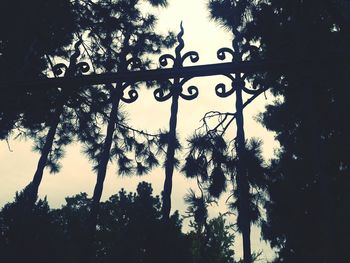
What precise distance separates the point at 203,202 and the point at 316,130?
60.7 inches

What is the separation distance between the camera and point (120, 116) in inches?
241

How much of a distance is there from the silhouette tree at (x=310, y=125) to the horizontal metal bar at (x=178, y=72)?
2cm

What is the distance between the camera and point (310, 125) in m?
1.91

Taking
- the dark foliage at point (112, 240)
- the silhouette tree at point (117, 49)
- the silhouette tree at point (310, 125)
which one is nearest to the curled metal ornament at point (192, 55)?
the silhouette tree at point (310, 125)

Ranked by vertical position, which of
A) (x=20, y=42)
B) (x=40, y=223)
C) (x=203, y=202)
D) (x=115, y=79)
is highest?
(x=20, y=42)

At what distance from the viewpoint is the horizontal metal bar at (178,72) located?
1961 millimetres

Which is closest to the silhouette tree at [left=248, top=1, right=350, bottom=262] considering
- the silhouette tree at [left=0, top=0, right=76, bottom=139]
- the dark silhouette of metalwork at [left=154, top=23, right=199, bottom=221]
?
the dark silhouette of metalwork at [left=154, top=23, right=199, bottom=221]

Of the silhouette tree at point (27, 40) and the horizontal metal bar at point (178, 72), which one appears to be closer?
the horizontal metal bar at point (178, 72)

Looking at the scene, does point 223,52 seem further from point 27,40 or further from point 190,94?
point 27,40

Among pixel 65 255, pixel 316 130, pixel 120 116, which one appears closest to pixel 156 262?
pixel 65 255

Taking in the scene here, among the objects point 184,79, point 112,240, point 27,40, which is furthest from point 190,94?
point 27,40

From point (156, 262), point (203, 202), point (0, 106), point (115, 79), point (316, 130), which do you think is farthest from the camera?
point (203, 202)

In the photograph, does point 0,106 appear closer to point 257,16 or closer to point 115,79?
point 115,79

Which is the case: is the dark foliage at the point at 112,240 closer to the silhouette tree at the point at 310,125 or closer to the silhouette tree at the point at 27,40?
the silhouette tree at the point at 310,125
